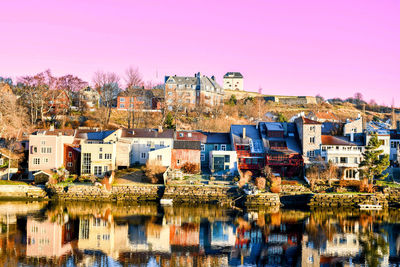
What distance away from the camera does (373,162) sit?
47.2m

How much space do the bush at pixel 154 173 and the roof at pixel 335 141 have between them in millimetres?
19136

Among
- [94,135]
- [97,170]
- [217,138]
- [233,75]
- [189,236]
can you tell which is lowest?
[189,236]

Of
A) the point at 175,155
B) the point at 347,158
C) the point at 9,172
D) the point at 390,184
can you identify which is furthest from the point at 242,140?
the point at 9,172

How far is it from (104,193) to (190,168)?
411 inches

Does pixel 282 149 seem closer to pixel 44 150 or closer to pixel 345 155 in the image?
pixel 345 155

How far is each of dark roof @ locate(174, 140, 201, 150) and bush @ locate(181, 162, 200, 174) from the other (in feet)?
7.00

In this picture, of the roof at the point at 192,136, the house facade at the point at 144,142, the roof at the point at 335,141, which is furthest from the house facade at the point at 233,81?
the roof at the point at 335,141

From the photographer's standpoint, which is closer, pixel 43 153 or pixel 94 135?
pixel 43 153

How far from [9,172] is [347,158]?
37.7 m

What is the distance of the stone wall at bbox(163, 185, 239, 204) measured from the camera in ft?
144

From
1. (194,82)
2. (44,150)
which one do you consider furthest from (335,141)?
(194,82)

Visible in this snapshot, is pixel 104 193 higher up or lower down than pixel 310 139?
lower down

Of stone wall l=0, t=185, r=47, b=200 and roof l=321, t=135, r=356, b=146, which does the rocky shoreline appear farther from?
roof l=321, t=135, r=356, b=146

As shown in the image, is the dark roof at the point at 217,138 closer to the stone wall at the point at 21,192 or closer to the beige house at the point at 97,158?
the beige house at the point at 97,158
